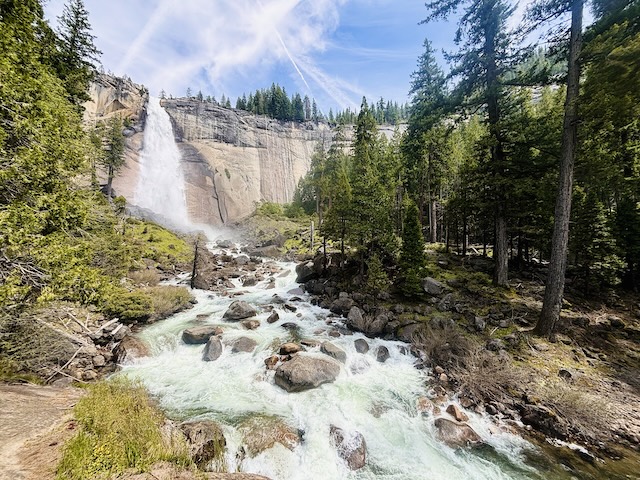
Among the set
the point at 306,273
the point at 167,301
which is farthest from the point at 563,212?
the point at 167,301

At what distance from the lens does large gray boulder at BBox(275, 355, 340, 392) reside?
397 inches

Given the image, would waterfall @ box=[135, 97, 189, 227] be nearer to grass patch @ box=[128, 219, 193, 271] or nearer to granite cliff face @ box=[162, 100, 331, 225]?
granite cliff face @ box=[162, 100, 331, 225]

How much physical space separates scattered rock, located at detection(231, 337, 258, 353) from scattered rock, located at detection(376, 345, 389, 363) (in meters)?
5.90

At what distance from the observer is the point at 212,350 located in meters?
12.6

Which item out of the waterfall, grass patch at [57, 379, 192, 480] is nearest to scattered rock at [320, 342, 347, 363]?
grass patch at [57, 379, 192, 480]

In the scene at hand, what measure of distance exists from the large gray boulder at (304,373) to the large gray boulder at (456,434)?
403cm

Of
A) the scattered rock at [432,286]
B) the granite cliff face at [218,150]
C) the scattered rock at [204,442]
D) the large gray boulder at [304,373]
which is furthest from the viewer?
the granite cliff face at [218,150]

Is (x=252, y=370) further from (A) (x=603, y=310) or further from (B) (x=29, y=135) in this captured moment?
(A) (x=603, y=310)

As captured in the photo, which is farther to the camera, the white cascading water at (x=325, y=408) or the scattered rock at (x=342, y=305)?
the scattered rock at (x=342, y=305)

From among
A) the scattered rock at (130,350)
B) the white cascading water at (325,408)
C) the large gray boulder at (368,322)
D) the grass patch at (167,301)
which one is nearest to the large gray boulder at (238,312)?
the white cascading water at (325,408)

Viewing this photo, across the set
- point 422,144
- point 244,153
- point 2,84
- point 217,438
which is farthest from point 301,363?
point 244,153

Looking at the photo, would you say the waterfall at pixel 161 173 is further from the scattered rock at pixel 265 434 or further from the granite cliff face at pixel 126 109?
the scattered rock at pixel 265 434

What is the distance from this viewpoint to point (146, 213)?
171 feet

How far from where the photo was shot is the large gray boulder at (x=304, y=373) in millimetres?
10086
